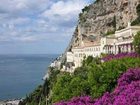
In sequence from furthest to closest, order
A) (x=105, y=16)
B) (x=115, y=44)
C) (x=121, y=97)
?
(x=105, y=16)
(x=115, y=44)
(x=121, y=97)

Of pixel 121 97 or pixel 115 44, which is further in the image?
pixel 115 44

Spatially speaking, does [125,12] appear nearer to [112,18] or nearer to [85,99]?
[112,18]

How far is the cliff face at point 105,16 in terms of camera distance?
98.4 m

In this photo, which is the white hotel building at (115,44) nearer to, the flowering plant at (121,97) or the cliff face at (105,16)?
the cliff face at (105,16)

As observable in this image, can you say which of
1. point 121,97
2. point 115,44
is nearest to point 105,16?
point 115,44

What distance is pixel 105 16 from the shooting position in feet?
373

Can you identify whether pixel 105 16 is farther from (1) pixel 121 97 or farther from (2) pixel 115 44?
(1) pixel 121 97

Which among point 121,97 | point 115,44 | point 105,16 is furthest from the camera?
point 105,16

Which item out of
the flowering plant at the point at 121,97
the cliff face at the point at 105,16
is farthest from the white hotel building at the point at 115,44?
the flowering plant at the point at 121,97

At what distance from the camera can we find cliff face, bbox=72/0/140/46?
3873 inches

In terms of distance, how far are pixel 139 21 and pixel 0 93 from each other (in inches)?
4101

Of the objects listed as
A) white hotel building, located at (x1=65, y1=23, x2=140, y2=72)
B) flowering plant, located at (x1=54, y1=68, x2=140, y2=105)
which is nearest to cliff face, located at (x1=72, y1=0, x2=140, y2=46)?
white hotel building, located at (x1=65, y1=23, x2=140, y2=72)

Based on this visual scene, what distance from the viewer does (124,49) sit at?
76062 mm

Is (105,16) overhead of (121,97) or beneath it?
overhead
